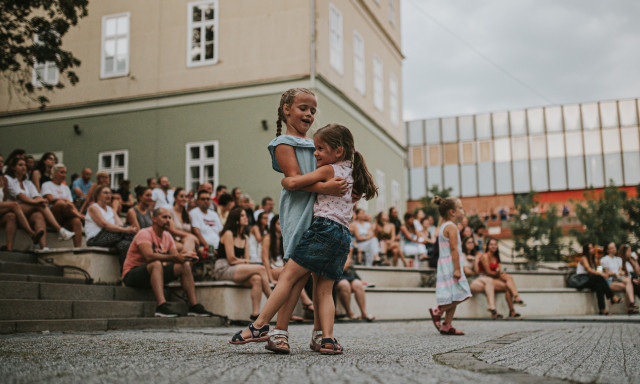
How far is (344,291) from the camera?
1262cm

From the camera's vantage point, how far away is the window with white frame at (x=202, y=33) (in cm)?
2198

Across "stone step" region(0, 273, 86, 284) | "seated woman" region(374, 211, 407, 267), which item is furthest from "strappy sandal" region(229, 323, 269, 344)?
"seated woman" region(374, 211, 407, 267)

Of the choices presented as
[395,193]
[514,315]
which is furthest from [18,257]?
[395,193]

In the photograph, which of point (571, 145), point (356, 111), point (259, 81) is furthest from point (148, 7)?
point (571, 145)

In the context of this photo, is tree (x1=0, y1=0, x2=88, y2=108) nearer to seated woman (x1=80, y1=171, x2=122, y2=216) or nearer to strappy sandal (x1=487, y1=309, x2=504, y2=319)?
seated woman (x1=80, y1=171, x2=122, y2=216)

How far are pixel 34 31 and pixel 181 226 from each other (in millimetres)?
5531

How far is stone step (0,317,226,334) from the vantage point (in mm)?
7404

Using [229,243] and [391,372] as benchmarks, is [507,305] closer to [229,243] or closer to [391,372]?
[229,243]

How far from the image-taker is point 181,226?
12758 millimetres

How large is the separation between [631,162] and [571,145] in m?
4.47

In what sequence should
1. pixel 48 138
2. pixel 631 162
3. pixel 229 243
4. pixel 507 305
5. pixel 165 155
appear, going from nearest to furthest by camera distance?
pixel 229 243, pixel 507 305, pixel 165 155, pixel 48 138, pixel 631 162

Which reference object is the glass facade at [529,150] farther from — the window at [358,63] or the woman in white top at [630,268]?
the woman in white top at [630,268]

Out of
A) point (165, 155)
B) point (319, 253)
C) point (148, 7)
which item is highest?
point (148, 7)

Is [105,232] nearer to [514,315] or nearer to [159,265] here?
[159,265]
